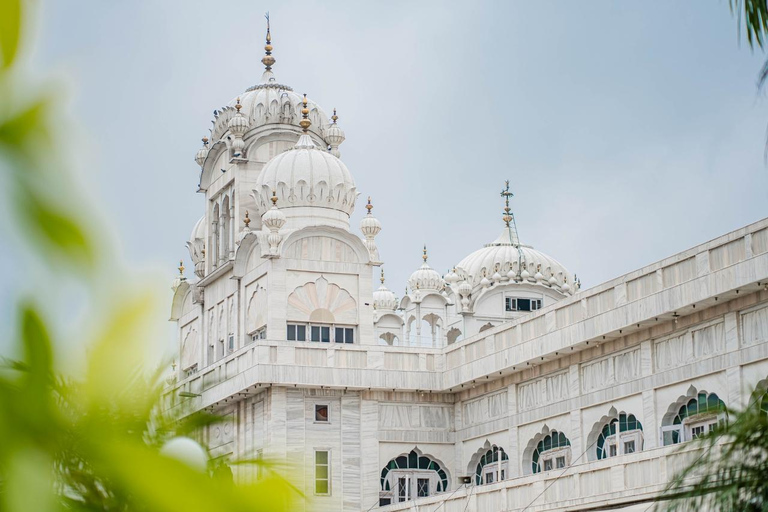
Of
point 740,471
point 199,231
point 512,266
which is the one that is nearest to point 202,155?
point 199,231

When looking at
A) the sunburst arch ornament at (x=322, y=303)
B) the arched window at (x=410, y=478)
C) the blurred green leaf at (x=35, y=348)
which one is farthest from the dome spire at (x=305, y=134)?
the blurred green leaf at (x=35, y=348)

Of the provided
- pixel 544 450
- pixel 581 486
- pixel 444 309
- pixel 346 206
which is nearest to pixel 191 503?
pixel 581 486

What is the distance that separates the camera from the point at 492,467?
115 feet

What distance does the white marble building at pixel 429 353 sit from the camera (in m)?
26.2

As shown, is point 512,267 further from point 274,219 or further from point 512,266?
point 274,219

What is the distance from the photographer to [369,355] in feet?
117

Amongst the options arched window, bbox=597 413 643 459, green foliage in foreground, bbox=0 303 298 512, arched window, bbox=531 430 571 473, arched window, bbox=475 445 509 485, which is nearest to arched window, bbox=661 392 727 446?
arched window, bbox=597 413 643 459

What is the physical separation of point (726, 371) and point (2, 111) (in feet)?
85.4

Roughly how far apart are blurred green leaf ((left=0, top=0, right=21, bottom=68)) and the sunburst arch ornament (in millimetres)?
35458

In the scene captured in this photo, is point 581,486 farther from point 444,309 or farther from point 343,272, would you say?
point 444,309

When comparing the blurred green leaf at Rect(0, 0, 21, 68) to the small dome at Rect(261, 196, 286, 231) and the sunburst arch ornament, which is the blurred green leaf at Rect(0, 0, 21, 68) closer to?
the small dome at Rect(261, 196, 286, 231)

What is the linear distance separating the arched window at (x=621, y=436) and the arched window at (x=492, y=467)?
426 cm

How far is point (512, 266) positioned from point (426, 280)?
835 cm

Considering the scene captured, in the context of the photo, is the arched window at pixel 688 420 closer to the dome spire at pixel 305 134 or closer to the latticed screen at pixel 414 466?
the latticed screen at pixel 414 466
